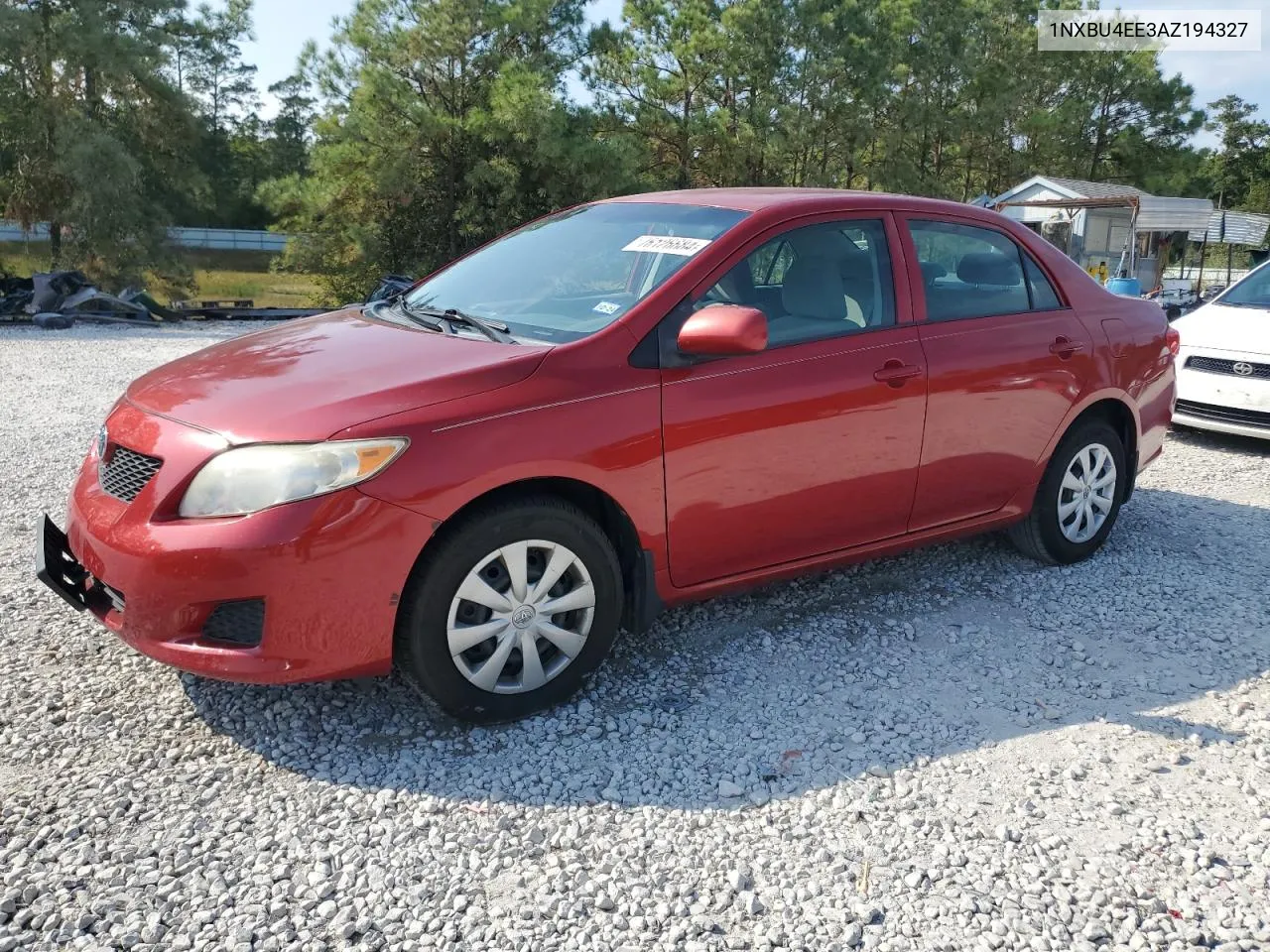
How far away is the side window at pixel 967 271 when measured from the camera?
4262 mm

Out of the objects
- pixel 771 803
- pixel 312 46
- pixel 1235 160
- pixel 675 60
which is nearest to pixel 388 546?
pixel 771 803

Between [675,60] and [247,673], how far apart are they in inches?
1068

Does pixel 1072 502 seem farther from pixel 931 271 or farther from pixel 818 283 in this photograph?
pixel 818 283

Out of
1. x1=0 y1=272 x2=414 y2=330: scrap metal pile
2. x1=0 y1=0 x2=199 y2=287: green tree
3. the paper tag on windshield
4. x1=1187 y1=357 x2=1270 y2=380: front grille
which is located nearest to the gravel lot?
the paper tag on windshield

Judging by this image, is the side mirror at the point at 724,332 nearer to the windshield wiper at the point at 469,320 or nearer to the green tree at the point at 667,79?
the windshield wiper at the point at 469,320

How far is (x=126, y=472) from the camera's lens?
319 cm

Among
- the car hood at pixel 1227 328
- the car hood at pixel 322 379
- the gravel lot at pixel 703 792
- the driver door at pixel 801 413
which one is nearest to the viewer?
the gravel lot at pixel 703 792

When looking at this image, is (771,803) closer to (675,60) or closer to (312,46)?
(312,46)

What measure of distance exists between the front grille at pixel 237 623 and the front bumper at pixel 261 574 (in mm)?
14

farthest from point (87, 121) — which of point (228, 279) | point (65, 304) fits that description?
point (228, 279)

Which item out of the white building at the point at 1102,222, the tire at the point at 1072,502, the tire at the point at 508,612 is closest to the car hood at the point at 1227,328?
the tire at the point at 1072,502

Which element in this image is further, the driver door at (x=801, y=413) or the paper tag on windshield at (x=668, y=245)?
the paper tag on windshield at (x=668, y=245)

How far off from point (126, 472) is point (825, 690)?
2.45 m

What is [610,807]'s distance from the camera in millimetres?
2941
